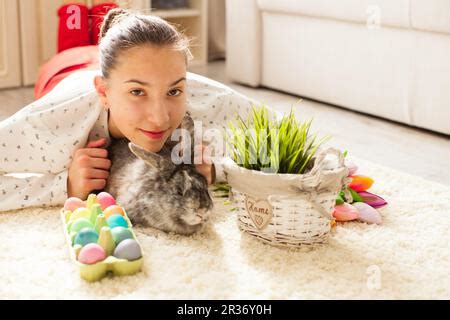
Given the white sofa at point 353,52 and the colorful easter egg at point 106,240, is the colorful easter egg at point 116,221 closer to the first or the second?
the colorful easter egg at point 106,240

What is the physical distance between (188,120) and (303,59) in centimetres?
110

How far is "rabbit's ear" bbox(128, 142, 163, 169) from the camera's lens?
3.98 ft

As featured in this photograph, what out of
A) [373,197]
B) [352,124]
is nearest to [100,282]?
[373,197]

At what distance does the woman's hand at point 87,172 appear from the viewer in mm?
1352

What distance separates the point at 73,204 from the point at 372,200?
23.0 inches

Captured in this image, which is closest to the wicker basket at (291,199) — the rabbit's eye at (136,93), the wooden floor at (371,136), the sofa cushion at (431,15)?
the rabbit's eye at (136,93)

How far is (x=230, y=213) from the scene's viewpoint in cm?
137

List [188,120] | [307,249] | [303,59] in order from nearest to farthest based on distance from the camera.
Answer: [307,249] → [188,120] → [303,59]

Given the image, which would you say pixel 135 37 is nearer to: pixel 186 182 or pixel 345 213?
pixel 186 182

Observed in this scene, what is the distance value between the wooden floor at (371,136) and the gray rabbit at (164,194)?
687 millimetres

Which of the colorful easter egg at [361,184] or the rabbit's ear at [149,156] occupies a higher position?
the rabbit's ear at [149,156]

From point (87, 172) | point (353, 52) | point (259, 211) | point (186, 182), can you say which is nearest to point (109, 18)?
point (87, 172)

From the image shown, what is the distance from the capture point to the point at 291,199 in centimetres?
114

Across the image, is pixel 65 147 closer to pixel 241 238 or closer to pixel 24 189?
pixel 24 189
